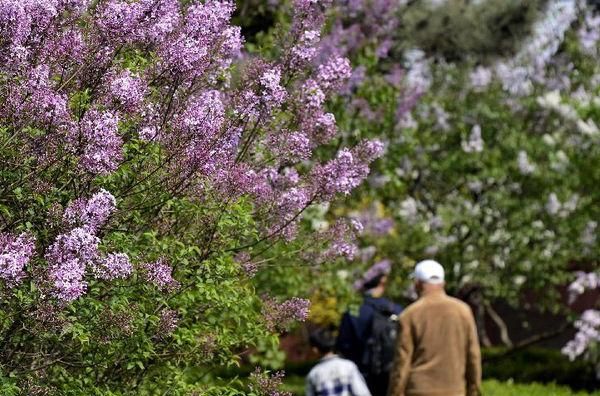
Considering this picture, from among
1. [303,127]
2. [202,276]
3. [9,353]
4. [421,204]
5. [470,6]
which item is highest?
[470,6]


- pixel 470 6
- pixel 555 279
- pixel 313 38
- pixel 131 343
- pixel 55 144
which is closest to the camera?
pixel 55 144

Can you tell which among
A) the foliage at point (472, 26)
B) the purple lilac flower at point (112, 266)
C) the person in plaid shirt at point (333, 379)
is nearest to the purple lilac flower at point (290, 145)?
the purple lilac flower at point (112, 266)

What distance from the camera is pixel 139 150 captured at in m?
5.57

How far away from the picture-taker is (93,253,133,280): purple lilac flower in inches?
204

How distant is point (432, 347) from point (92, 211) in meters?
3.01

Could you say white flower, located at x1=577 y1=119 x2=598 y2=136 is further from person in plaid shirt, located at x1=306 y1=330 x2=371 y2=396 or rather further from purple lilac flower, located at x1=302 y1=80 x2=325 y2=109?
purple lilac flower, located at x1=302 y1=80 x2=325 y2=109

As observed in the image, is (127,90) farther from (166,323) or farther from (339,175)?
(339,175)

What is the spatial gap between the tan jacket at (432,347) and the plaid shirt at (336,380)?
0.22 meters

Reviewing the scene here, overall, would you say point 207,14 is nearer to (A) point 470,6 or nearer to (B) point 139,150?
(B) point 139,150

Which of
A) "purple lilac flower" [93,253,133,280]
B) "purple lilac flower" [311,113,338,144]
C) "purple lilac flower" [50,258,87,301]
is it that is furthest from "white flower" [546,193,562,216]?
"purple lilac flower" [50,258,87,301]

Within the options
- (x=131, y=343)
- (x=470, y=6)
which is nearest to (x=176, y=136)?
(x=131, y=343)

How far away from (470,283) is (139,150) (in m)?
13.7

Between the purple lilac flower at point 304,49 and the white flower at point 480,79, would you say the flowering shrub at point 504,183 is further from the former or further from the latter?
the purple lilac flower at point 304,49

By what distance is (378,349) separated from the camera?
9164 mm
